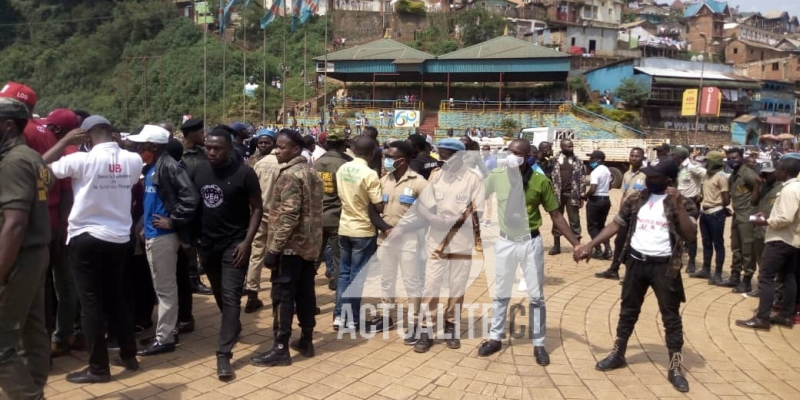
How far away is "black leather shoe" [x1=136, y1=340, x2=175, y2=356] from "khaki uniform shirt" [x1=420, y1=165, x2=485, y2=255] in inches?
89.4

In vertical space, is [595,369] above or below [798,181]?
below

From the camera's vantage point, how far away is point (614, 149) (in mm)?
22859

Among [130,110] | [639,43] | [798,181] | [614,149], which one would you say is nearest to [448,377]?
[798,181]

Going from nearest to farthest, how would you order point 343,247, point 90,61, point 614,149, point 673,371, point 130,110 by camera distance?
point 673,371 → point 343,247 → point 614,149 → point 130,110 → point 90,61

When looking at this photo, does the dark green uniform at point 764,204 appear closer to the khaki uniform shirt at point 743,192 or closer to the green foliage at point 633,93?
the khaki uniform shirt at point 743,192

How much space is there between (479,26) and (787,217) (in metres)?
45.6

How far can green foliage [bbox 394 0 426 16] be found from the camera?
5275 centimetres

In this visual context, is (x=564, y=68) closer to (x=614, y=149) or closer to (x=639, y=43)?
(x=614, y=149)

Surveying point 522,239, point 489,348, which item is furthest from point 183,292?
point 522,239

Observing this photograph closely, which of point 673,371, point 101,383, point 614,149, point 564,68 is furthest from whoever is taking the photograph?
point 564,68

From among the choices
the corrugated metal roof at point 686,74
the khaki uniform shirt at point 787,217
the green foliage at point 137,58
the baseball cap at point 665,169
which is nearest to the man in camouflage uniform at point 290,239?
the baseball cap at point 665,169

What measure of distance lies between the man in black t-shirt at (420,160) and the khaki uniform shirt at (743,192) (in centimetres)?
387

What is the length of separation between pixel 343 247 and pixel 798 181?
14.4 ft

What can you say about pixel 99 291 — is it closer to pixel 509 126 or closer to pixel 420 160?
pixel 420 160
